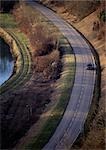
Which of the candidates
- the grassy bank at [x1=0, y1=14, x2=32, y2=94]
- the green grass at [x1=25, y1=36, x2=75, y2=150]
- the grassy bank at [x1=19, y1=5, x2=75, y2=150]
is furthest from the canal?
the green grass at [x1=25, y1=36, x2=75, y2=150]

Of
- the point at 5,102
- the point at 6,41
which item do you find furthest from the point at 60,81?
the point at 6,41

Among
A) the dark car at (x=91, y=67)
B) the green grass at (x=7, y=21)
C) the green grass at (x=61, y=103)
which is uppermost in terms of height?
the green grass at (x=7, y=21)

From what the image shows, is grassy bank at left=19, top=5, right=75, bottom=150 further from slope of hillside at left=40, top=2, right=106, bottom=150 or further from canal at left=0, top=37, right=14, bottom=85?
canal at left=0, top=37, right=14, bottom=85

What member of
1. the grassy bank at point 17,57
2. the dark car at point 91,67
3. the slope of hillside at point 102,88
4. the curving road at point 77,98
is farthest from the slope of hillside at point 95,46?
the grassy bank at point 17,57

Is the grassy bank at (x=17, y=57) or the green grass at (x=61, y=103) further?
the grassy bank at (x=17, y=57)

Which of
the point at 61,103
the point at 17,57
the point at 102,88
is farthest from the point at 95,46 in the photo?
the point at 61,103

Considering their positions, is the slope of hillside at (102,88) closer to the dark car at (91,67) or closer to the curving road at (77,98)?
the dark car at (91,67)
